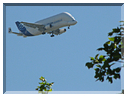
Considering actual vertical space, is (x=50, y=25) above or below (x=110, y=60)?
above

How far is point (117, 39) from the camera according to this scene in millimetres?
7004

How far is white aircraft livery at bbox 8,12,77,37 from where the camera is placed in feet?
128

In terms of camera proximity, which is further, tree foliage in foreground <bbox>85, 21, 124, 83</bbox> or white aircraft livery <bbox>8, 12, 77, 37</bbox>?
white aircraft livery <bbox>8, 12, 77, 37</bbox>

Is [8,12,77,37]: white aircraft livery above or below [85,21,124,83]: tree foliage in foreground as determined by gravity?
above

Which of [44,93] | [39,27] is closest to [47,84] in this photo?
[44,93]

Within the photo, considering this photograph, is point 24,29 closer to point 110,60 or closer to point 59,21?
point 59,21

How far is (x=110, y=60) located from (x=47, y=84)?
18.8 feet

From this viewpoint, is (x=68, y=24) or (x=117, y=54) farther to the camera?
(x=68, y=24)

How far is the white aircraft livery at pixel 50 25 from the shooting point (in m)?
38.9

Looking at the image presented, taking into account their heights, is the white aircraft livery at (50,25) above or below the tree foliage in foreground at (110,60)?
above

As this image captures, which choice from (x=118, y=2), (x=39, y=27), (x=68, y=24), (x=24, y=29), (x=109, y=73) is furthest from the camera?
(x=24, y=29)

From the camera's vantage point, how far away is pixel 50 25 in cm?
4009

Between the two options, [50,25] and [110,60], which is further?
[50,25]

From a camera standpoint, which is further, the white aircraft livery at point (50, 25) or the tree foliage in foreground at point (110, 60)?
the white aircraft livery at point (50, 25)
